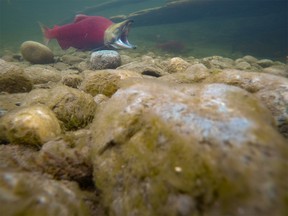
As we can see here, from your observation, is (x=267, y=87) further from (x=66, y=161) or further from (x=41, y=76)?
(x=41, y=76)

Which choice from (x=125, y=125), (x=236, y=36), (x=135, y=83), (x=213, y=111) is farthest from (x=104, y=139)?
(x=236, y=36)

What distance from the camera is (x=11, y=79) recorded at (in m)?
3.61

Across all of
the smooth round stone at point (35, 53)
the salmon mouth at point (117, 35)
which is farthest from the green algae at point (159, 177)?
the smooth round stone at point (35, 53)

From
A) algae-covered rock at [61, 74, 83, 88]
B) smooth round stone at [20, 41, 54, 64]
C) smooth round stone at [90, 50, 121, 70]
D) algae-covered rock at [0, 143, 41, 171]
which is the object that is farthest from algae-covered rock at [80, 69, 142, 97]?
smooth round stone at [20, 41, 54, 64]

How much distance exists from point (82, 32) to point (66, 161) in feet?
19.8

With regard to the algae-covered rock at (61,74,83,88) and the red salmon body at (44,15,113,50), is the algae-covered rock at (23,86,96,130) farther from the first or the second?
the red salmon body at (44,15,113,50)

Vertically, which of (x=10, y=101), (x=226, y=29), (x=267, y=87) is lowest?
(x=226, y=29)

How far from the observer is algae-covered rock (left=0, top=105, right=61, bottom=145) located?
210 cm

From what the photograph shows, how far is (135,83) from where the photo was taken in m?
2.21

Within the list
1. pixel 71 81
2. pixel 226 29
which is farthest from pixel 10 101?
pixel 226 29

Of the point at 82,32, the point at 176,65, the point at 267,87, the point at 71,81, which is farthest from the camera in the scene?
the point at 82,32

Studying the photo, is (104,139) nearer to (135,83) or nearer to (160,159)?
(160,159)

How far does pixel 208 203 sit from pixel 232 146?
0.35 meters

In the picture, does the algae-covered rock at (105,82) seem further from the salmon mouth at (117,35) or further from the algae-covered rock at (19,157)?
the salmon mouth at (117,35)
